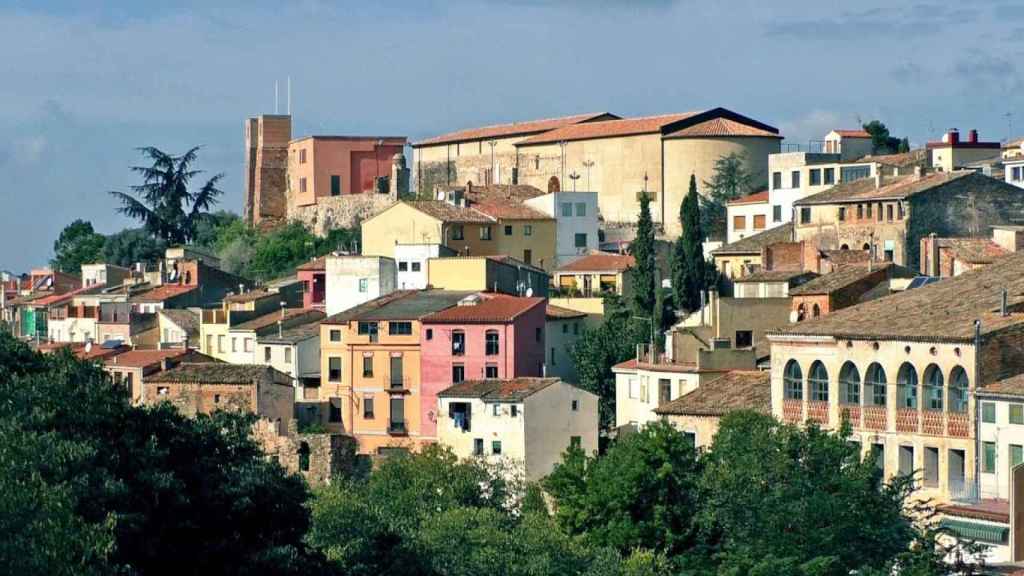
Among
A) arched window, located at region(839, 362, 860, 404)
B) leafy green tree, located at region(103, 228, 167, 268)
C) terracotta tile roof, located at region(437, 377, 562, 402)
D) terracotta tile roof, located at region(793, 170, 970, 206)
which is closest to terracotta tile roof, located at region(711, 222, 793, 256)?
Answer: terracotta tile roof, located at region(793, 170, 970, 206)

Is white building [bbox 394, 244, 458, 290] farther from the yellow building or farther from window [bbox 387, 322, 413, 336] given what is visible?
window [bbox 387, 322, 413, 336]

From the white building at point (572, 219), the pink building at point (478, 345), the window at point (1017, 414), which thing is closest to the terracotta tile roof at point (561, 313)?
the pink building at point (478, 345)

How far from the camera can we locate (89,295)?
96125 mm

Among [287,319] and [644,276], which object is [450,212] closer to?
[287,319]

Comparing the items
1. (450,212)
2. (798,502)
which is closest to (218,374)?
(450,212)

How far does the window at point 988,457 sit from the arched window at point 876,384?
12.1ft

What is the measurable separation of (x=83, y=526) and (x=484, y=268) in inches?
1627

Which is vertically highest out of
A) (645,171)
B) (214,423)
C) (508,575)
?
(645,171)

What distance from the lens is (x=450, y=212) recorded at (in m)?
85.4

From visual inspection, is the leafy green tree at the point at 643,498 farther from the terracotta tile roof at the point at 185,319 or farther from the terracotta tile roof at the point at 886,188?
the terracotta tile roof at the point at 185,319

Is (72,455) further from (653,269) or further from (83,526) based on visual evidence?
(653,269)

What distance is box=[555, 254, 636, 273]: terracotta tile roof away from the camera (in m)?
81.2

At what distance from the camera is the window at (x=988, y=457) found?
48125 mm

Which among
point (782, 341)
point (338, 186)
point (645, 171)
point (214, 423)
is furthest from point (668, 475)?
point (338, 186)
